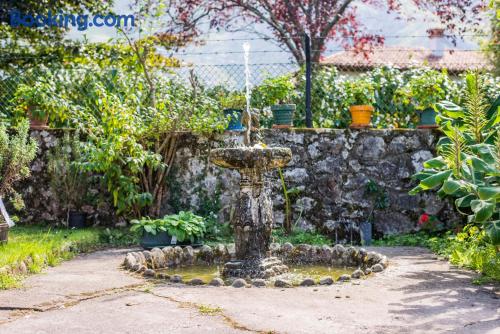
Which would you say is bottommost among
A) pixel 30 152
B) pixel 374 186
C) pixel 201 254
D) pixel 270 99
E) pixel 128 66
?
pixel 201 254

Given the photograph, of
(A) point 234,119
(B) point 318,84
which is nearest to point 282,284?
(A) point 234,119

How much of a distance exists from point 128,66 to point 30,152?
11.2 feet

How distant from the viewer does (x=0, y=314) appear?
377 cm

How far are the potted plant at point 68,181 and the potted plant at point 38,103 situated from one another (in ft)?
1.41

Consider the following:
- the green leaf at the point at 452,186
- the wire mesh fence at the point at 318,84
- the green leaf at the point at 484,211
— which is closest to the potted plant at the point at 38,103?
the wire mesh fence at the point at 318,84

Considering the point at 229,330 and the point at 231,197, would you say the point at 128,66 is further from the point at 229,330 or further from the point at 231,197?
the point at 229,330

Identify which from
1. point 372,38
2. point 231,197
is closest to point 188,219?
point 231,197

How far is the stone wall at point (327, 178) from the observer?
8.12 meters

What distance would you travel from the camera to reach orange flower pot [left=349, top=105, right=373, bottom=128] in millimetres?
8219

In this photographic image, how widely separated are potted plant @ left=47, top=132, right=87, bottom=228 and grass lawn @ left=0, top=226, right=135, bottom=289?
34cm

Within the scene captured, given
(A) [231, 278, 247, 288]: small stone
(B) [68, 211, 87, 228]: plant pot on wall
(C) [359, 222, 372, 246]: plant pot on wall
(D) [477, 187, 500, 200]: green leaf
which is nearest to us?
(D) [477, 187, 500, 200]: green leaf

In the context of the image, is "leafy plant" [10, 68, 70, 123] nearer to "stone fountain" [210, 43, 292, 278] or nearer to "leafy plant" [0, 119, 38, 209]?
"leafy plant" [0, 119, 38, 209]

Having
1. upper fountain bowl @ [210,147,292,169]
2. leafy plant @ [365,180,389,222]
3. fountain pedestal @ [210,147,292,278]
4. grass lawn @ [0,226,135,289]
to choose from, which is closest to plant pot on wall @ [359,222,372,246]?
leafy plant @ [365,180,389,222]

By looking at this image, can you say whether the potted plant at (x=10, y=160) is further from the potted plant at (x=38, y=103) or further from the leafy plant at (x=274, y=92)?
the leafy plant at (x=274, y=92)
